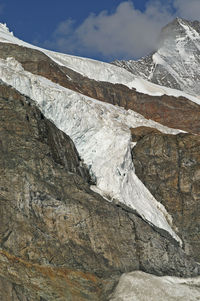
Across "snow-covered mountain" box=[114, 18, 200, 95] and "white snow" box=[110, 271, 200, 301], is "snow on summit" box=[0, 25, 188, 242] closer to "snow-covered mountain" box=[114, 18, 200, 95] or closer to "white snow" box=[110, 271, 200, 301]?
"white snow" box=[110, 271, 200, 301]

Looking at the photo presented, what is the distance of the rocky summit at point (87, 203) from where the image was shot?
97.3 feet

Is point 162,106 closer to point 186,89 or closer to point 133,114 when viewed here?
point 133,114

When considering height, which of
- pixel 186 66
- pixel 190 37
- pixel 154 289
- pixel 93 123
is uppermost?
pixel 190 37

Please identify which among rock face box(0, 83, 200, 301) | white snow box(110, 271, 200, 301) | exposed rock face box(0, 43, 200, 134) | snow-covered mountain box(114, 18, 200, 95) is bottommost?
white snow box(110, 271, 200, 301)

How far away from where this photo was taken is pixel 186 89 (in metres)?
118

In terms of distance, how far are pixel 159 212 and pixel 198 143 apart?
32.8ft

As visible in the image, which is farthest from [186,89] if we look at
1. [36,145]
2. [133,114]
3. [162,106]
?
[36,145]

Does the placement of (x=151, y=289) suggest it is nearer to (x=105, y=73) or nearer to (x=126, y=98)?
(x=126, y=98)

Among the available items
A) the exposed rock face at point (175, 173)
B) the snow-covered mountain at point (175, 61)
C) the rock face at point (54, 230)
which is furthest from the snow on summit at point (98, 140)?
the snow-covered mountain at point (175, 61)

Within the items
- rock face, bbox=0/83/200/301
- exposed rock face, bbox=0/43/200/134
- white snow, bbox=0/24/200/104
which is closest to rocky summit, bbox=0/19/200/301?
rock face, bbox=0/83/200/301

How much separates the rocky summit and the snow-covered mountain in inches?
2779

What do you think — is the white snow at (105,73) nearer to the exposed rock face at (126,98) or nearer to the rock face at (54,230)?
the exposed rock face at (126,98)

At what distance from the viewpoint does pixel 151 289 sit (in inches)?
1198

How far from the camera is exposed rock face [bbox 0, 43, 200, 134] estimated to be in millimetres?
65688
